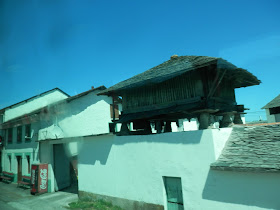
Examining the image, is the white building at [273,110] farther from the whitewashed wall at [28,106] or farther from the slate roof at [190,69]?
the whitewashed wall at [28,106]

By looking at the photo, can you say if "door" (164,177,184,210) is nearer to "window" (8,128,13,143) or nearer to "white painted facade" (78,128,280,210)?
"white painted facade" (78,128,280,210)

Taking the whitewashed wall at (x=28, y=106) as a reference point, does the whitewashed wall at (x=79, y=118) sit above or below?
below

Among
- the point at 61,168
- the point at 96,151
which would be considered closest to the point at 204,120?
the point at 96,151

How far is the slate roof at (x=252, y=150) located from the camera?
5.61 m

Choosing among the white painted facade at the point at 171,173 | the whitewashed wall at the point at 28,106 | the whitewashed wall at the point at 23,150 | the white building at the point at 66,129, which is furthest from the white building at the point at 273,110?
the whitewashed wall at the point at 28,106

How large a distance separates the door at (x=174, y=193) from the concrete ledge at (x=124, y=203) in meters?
0.43

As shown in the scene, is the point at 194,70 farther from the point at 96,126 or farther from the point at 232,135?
the point at 96,126

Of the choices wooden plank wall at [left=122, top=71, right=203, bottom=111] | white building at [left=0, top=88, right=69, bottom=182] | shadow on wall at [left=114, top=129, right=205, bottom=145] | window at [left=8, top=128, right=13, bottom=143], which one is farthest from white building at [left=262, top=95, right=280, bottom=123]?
window at [left=8, top=128, right=13, bottom=143]

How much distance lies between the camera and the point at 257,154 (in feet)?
20.1

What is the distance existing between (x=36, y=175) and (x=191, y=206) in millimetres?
11262

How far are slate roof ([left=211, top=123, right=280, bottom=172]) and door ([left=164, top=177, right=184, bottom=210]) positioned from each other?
1909 mm

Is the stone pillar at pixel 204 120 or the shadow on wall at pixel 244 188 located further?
the stone pillar at pixel 204 120

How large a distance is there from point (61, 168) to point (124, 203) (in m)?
7.53

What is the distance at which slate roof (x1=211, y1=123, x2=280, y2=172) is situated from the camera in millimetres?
5605
